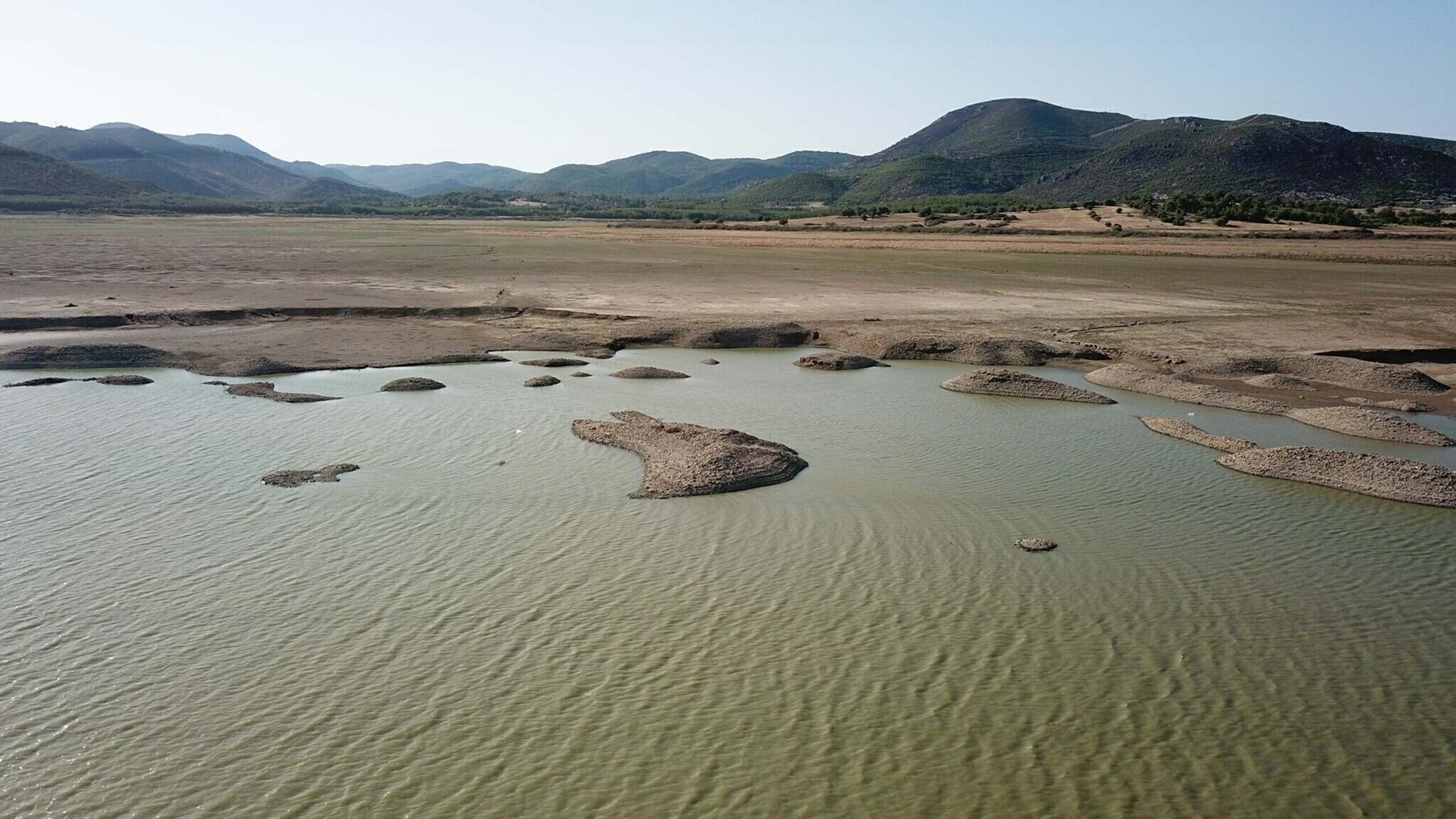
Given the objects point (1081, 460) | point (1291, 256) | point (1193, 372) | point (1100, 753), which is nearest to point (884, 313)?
point (1193, 372)

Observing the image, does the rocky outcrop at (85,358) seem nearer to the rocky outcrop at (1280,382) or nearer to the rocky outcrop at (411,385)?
the rocky outcrop at (411,385)

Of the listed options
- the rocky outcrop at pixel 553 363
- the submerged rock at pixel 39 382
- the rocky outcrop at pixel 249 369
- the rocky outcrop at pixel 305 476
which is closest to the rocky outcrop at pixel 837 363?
the rocky outcrop at pixel 553 363

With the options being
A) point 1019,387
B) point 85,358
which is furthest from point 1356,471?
point 85,358

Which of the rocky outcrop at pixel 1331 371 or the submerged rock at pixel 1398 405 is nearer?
the submerged rock at pixel 1398 405

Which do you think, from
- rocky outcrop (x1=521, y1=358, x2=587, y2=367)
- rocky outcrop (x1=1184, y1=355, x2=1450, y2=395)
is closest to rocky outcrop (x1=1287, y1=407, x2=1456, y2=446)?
rocky outcrop (x1=1184, y1=355, x2=1450, y2=395)

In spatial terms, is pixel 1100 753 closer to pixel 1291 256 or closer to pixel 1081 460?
pixel 1081 460

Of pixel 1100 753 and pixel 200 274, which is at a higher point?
pixel 200 274
